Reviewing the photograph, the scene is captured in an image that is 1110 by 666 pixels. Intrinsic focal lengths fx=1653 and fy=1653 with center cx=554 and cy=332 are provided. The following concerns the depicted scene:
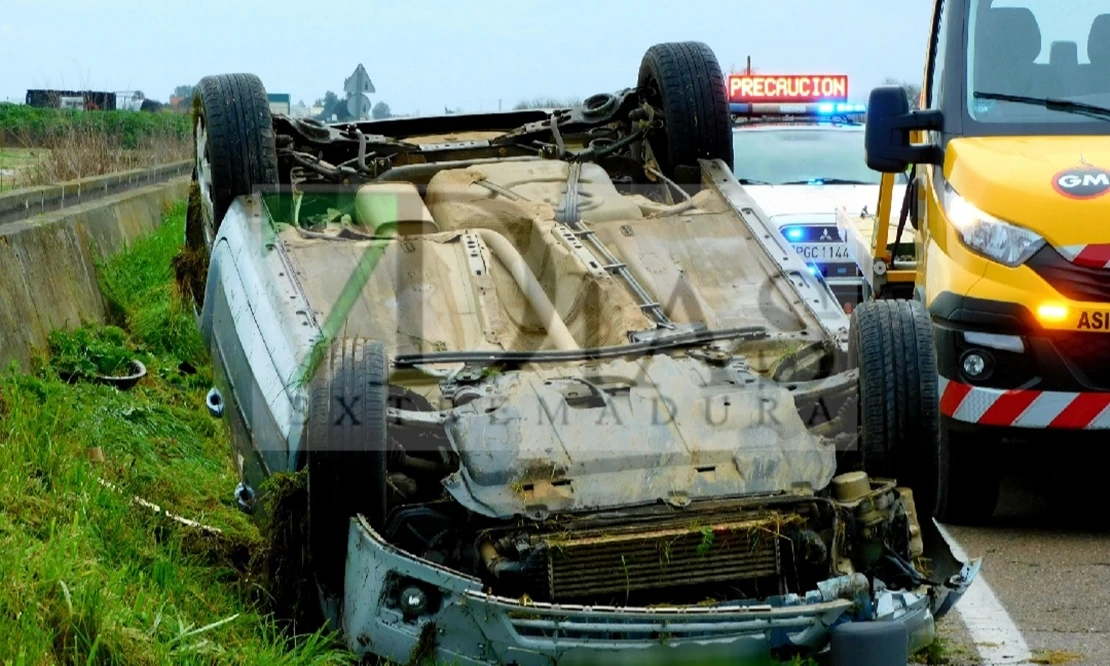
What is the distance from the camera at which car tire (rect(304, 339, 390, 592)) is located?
15.9 feet

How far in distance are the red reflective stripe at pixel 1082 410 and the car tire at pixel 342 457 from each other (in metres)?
3.01

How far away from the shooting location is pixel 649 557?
4.72m

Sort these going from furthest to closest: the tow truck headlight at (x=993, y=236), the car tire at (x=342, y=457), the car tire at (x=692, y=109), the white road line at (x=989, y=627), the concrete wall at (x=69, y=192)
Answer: the concrete wall at (x=69, y=192) → the car tire at (x=692, y=109) → the tow truck headlight at (x=993, y=236) → the white road line at (x=989, y=627) → the car tire at (x=342, y=457)

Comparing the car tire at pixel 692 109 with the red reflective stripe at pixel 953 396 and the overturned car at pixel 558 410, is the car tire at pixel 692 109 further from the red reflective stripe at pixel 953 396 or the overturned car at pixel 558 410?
the red reflective stripe at pixel 953 396

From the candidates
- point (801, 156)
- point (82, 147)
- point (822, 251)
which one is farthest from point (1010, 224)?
point (82, 147)

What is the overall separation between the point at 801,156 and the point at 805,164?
126mm

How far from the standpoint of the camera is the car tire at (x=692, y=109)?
8.09 meters

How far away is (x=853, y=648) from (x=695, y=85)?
422 cm

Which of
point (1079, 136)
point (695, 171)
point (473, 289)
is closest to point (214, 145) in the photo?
point (473, 289)

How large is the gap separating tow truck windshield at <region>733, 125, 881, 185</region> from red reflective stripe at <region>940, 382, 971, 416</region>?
5.69 meters

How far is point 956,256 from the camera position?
689 cm

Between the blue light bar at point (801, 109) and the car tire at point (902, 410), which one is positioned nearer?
the car tire at point (902, 410)

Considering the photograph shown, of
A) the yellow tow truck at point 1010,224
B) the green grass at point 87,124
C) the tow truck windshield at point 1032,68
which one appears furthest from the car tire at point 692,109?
the green grass at point 87,124

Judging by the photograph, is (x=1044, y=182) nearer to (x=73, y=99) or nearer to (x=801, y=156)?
(x=801, y=156)
